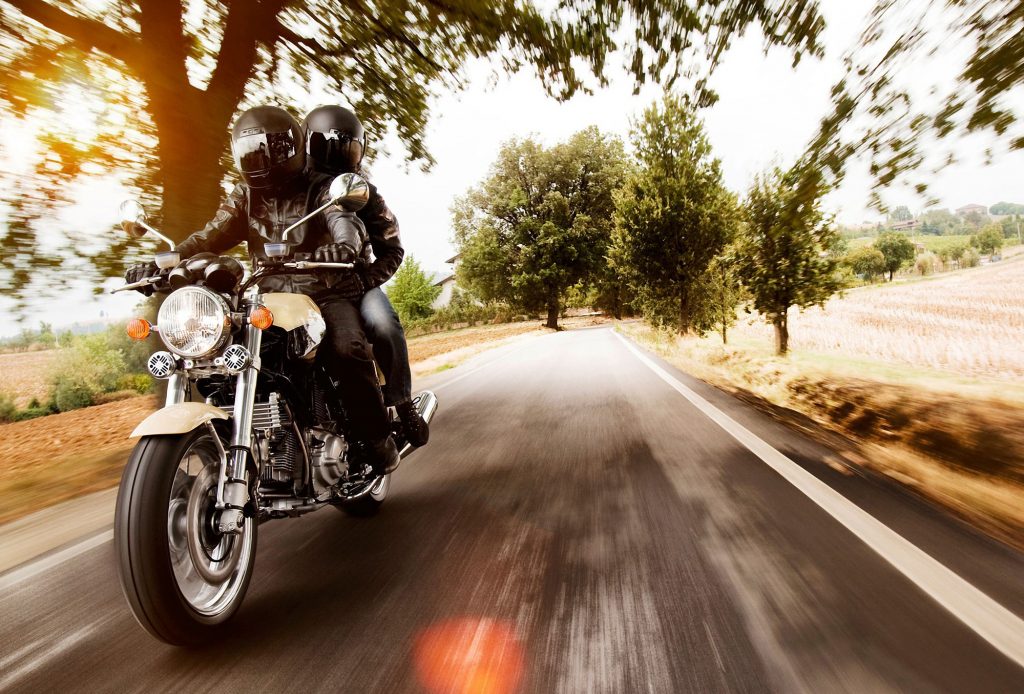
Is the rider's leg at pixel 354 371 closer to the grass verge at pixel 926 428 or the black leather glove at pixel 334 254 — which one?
the black leather glove at pixel 334 254

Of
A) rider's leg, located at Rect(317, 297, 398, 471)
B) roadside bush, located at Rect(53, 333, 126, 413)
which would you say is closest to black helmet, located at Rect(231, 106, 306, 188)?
rider's leg, located at Rect(317, 297, 398, 471)

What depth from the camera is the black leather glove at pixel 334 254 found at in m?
2.48

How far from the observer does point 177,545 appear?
6.99ft

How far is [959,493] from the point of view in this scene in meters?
3.22

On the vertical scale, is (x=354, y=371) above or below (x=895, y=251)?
below

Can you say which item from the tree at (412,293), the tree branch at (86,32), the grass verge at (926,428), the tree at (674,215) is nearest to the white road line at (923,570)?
the grass verge at (926,428)

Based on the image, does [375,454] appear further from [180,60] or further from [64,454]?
[64,454]

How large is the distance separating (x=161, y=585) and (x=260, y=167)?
6.33 feet

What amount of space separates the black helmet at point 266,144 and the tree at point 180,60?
343 centimetres

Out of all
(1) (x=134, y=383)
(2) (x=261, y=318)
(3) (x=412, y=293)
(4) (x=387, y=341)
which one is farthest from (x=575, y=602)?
(3) (x=412, y=293)

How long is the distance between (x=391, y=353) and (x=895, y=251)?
105296 millimetres

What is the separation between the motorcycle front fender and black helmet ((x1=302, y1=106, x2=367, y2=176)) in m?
1.72

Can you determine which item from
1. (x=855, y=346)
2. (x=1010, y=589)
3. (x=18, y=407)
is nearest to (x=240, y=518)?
(x=1010, y=589)

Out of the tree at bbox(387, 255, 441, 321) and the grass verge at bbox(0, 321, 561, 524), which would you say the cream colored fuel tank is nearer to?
the grass verge at bbox(0, 321, 561, 524)
